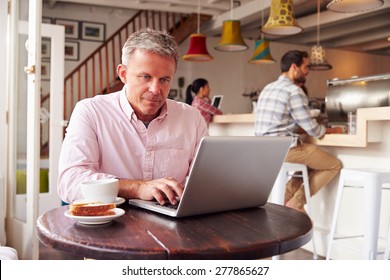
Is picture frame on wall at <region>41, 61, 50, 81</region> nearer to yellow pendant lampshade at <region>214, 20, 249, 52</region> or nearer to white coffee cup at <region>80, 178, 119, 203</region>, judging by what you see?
yellow pendant lampshade at <region>214, 20, 249, 52</region>

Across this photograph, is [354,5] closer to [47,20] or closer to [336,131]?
[336,131]

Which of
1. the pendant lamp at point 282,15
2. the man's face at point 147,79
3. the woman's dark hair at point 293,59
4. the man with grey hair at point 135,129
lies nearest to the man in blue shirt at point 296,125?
the woman's dark hair at point 293,59

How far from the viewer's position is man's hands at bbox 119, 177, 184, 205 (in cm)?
110

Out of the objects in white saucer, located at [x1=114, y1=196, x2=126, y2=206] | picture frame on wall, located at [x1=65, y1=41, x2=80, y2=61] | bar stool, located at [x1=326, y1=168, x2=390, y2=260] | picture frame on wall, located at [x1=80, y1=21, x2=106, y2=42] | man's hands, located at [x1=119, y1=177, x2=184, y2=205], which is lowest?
bar stool, located at [x1=326, y1=168, x2=390, y2=260]

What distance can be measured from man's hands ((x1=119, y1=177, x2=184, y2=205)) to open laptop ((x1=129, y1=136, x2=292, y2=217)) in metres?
0.02

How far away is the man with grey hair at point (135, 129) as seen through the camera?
4.34 feet

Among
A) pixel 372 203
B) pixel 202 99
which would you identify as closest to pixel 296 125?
pixel 372 203

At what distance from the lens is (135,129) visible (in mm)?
1461

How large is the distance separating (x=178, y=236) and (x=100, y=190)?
0.28 m

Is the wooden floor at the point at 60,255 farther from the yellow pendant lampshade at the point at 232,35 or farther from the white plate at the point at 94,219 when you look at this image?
the yellow pendant lampshade at the point at 232,35

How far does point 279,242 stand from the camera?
88cm

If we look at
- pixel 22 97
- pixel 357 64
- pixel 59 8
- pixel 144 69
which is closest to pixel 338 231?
pixel 144 69

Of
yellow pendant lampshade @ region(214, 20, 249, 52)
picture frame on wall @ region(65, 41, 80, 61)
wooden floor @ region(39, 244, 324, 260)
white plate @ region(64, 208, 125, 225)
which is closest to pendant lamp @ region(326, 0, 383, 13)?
wooden floor @ region(39, 244, 324, 260)

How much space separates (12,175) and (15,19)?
1132mm
